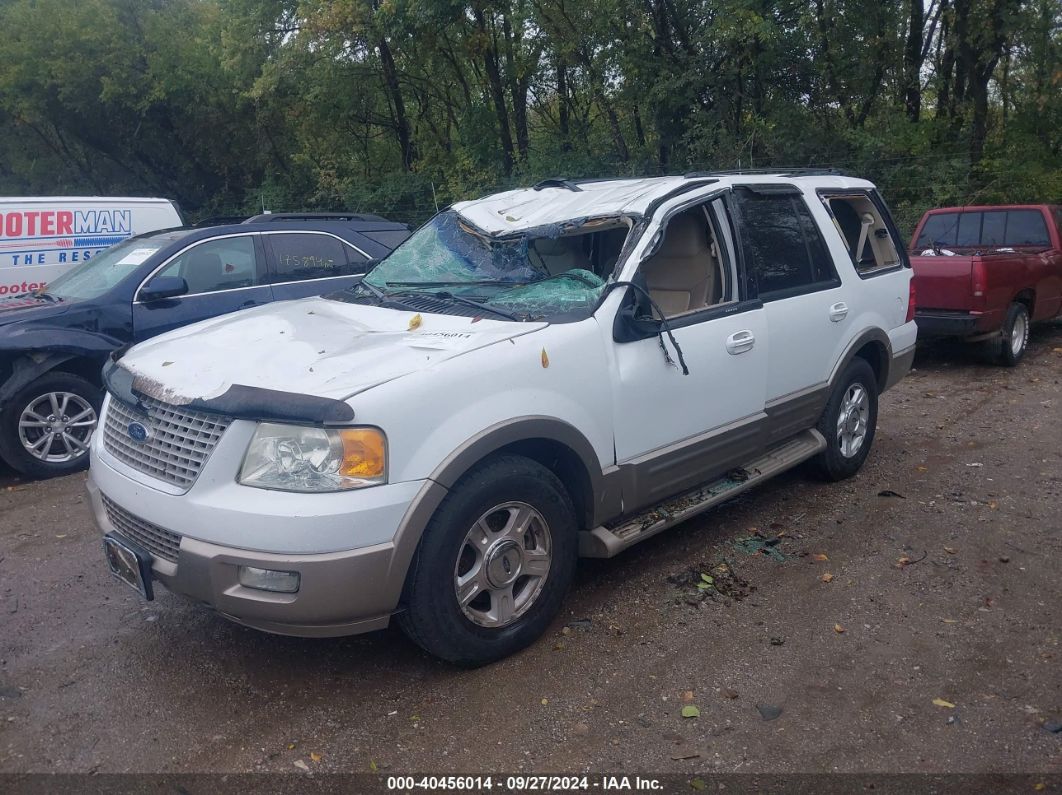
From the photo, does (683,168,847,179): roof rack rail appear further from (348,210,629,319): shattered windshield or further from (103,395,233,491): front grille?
(103,395,233,491): front grille

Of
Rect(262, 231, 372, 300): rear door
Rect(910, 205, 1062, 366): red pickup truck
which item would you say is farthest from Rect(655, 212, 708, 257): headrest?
Rect(910, 205, 1062, 366): red pickup truck

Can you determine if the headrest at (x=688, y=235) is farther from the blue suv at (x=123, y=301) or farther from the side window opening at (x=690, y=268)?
the blue suv at (x=123, y=301)

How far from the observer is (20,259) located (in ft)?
29.2

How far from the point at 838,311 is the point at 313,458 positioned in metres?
3.58

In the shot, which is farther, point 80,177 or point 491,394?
point 80,177

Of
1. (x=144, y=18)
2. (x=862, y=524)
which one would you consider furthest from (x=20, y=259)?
(x=144, y=18)

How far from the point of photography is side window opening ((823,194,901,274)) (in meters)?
6.07

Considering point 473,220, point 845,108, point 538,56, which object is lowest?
point 473,220

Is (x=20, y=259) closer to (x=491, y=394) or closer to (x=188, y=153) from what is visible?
(x=491, y=394)

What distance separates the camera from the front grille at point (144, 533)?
325 cm

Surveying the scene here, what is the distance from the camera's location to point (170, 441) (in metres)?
3.33

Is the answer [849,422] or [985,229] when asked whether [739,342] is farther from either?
[985,229]

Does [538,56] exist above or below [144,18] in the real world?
below

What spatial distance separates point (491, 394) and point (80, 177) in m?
27.5
